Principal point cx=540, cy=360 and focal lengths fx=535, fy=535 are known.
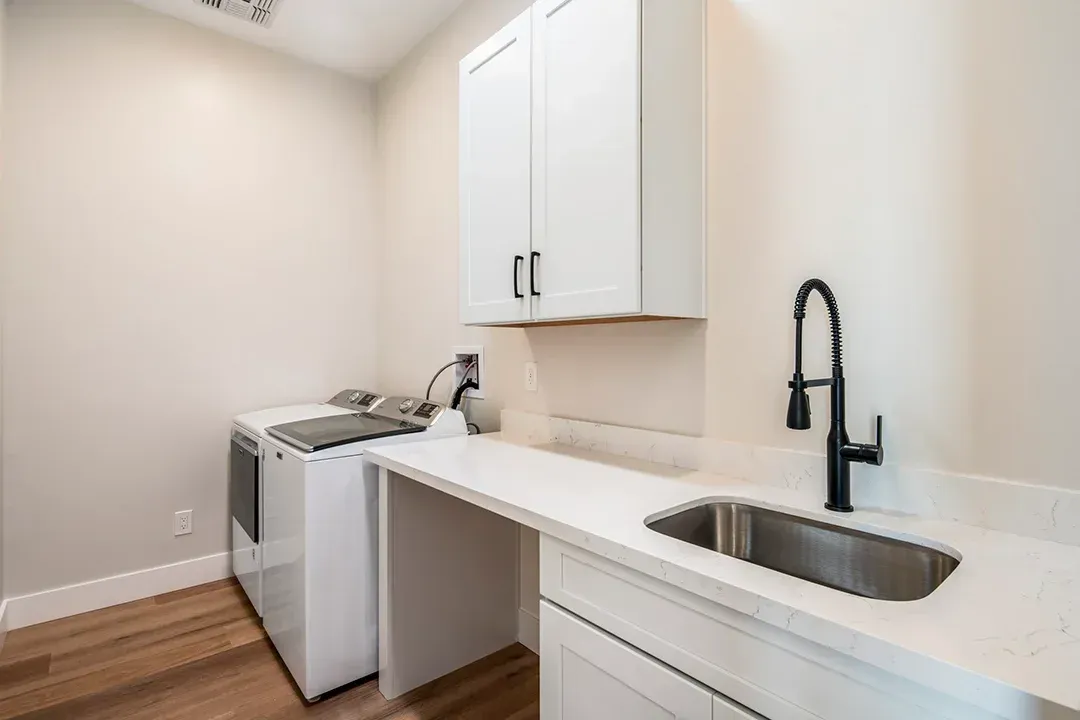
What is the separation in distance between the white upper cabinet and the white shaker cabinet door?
0.73 meters

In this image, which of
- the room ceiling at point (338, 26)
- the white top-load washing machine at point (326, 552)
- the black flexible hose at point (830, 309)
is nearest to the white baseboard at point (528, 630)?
the white top-load washing machine at point (326, 552)

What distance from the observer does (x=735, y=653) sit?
2.62 feet

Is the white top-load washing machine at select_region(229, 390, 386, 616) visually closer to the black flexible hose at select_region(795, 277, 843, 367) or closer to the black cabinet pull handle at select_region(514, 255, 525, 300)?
the black cabinet pull handle at select_region(514, 255, 525, 300)

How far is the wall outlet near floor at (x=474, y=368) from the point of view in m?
2.33

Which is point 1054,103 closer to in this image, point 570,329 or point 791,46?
point 791,46

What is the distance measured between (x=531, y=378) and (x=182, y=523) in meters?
1.87


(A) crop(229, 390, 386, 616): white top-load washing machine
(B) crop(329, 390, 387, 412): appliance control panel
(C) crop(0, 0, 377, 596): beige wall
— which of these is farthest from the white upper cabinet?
(C) crop(0, 0, 377, 596): beige wall

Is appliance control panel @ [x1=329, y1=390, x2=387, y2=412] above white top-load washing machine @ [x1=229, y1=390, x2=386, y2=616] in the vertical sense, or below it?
above

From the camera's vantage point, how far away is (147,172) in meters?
2.44

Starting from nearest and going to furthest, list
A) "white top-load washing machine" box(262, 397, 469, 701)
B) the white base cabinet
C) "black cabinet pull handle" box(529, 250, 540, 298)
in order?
the white base cabinet, "black cabinet pull handle" box(529, 250, 540, 298), "white top-load washing machine" box(262, 397, 469, 701)

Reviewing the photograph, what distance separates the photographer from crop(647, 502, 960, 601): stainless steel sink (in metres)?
1.00

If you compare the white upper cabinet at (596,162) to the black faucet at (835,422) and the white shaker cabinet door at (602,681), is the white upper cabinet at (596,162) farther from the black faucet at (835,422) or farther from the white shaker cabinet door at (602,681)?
the white shaker cabinet door at (602,681)

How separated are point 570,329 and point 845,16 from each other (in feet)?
3.79

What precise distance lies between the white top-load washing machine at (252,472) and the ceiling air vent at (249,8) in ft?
5.83
